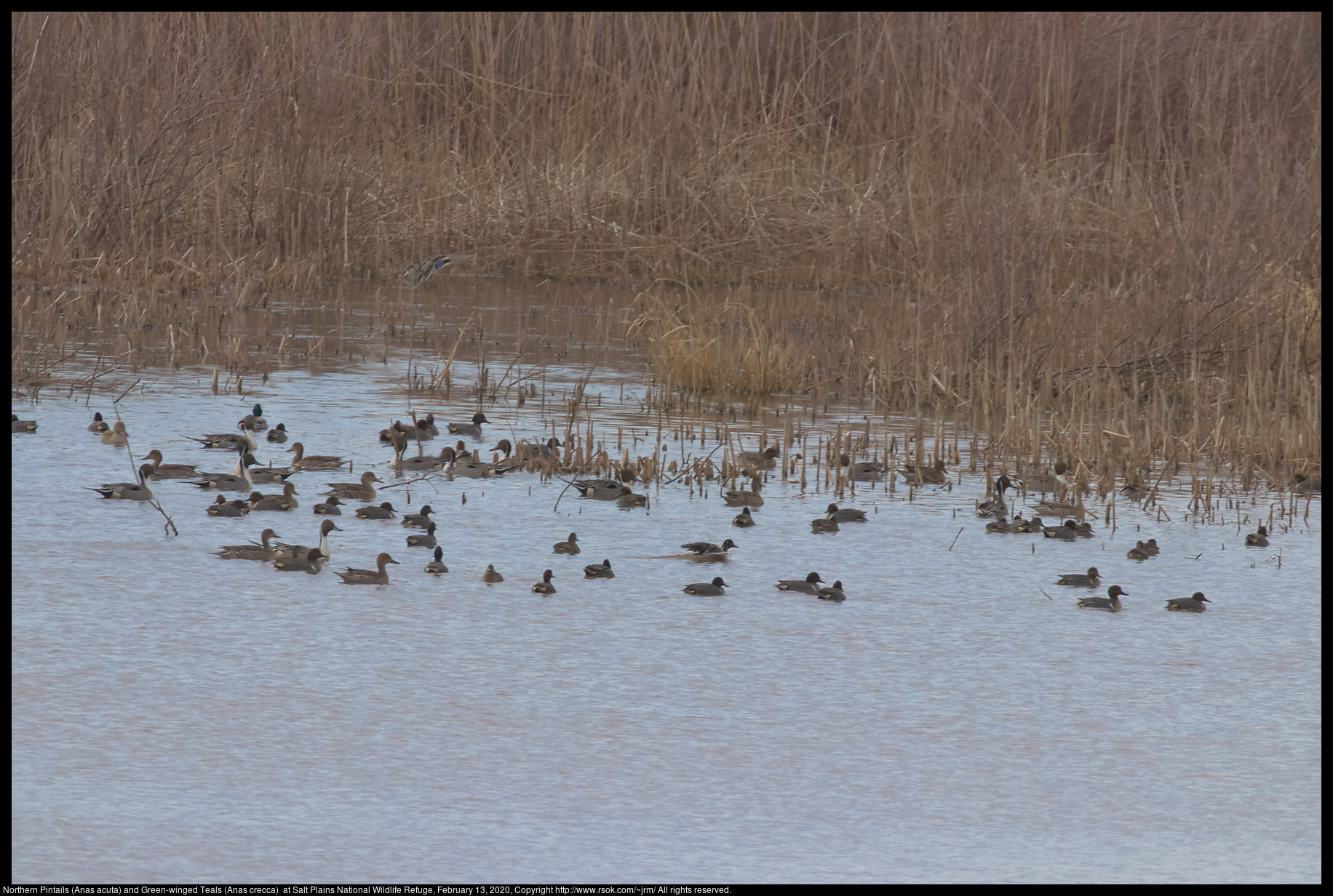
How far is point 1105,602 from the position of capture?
6.18m

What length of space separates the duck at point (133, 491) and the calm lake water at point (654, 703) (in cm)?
10

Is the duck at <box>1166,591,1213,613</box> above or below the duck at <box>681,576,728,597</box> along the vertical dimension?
above

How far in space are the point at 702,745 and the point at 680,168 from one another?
12207mm

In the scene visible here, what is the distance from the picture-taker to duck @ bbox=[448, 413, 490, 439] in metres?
9.38

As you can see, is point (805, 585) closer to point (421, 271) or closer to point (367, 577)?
point (367, 577)

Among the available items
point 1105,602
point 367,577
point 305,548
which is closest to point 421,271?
point 305,548

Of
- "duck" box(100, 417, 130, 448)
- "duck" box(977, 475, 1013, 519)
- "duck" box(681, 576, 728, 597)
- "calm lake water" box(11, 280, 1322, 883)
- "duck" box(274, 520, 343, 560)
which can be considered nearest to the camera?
"calm lake water" box(11, 280, 1322, 883)

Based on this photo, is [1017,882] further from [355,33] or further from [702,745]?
[355,33]

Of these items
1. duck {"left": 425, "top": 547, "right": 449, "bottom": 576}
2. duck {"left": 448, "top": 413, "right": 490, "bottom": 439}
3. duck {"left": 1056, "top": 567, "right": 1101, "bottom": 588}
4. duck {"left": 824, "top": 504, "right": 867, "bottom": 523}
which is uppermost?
duck {"left": 448, "top": 413, "right": 490, "bottom": 439}

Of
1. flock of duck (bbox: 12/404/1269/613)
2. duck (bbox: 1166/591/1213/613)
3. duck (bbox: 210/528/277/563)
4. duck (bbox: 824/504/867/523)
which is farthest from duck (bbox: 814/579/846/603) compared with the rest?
duck (bbox: 210/528/277/563)

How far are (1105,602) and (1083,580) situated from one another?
31cm

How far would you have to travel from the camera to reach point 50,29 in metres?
14.6

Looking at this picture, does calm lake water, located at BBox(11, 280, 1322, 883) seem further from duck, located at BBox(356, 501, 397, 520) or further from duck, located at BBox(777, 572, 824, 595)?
duck, located at BBox(356, 501, 397, 520)

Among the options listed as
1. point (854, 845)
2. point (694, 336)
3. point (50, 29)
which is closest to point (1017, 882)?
point (854, 845)
